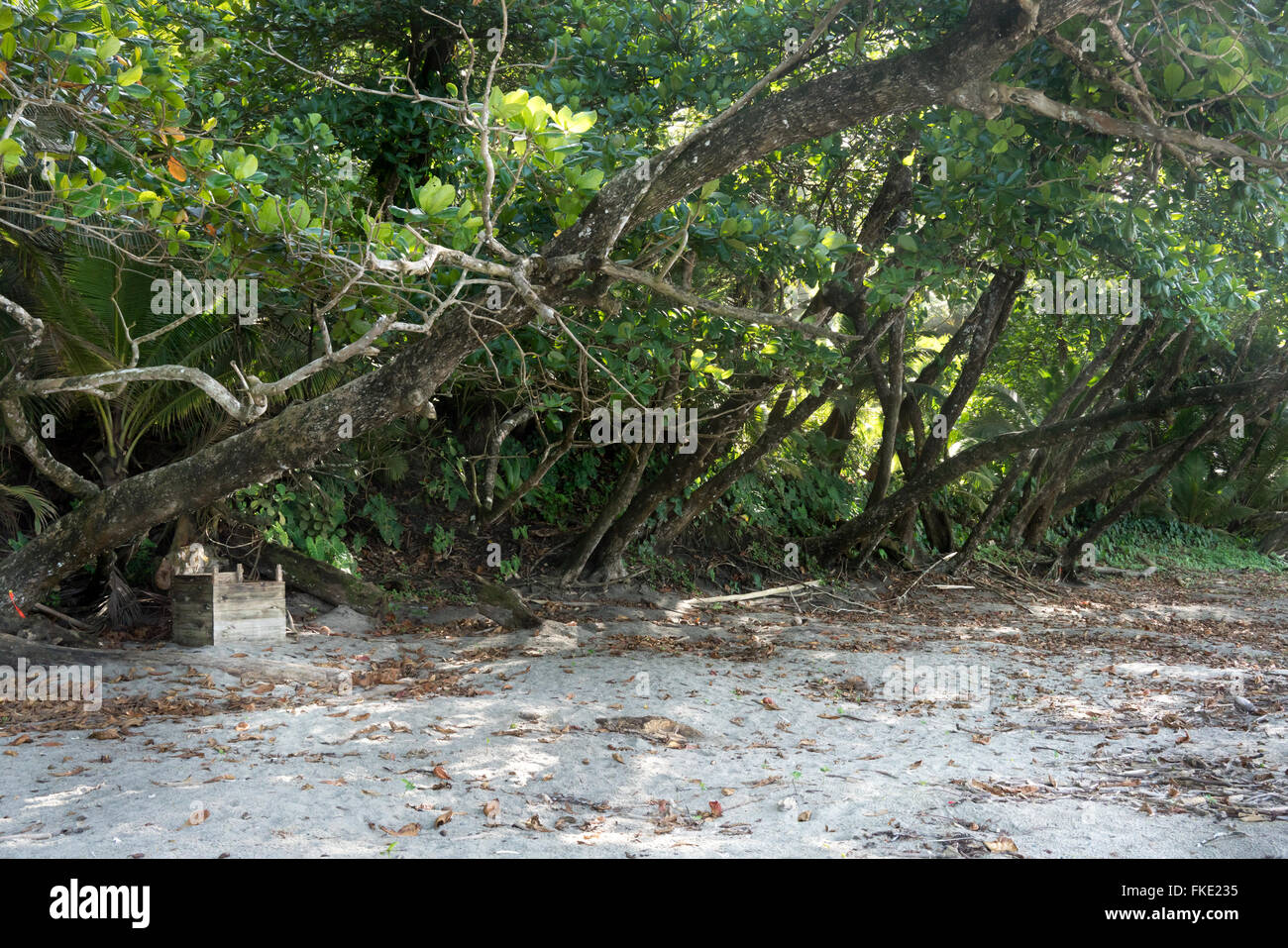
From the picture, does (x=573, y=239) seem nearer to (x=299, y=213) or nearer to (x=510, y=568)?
(x=299, y=213)

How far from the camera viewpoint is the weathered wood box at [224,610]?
22.8ft

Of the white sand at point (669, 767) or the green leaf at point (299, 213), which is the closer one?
the white sand at point (669, 767)

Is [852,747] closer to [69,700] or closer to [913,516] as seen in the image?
[69,700]

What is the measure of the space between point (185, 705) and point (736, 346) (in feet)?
17.2

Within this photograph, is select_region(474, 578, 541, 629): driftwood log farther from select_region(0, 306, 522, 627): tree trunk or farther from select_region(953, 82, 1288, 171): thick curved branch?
select_region(953, 82, 1288, 171): thick curved branch

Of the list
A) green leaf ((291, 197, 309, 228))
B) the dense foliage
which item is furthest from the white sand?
green leaf ((291, 197, 309, 228))

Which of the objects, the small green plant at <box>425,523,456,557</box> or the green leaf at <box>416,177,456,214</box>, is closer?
the green leaf at <box>416,177,456,214</box>

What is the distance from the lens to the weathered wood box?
274 inches

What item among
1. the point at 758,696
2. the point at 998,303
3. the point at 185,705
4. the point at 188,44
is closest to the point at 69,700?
the point at 185,705

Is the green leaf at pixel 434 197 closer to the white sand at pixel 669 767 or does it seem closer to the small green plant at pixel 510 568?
the white sand at pixel 669 767

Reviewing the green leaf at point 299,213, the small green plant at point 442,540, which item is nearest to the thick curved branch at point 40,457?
the green leaf at point 299,213

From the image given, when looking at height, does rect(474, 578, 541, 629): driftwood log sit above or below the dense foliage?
below

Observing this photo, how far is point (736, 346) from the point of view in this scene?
334 inches

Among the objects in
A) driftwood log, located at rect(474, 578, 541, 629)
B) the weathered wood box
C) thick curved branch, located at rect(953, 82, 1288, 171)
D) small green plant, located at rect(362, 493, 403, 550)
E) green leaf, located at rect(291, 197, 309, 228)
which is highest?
thick curved branch, located at rect(953, 82, 1288, 171)
